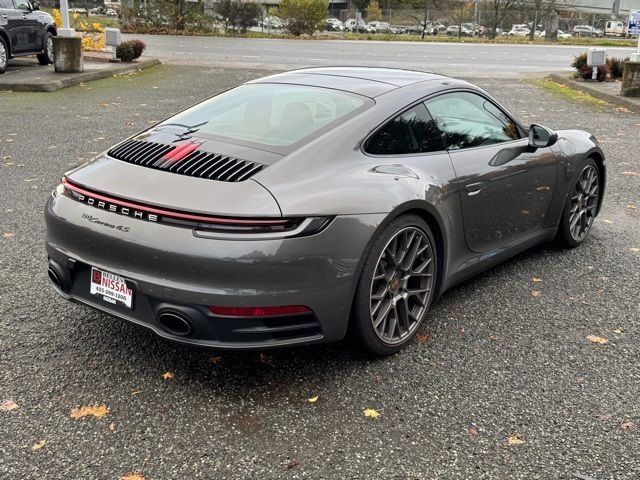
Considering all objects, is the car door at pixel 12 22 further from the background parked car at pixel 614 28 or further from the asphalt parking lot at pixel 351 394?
the background parked car at pixel 614 28

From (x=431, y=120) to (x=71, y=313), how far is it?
8.05 feet

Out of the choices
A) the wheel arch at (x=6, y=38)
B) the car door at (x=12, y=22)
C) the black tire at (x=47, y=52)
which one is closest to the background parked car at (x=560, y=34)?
the black tire at (x=47, y=52)

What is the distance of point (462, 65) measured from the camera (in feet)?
69.3

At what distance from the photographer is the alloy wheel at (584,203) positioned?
519cm

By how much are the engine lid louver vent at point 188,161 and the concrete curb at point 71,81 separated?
10729 millimetres

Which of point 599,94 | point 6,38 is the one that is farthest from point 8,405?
point 599,94

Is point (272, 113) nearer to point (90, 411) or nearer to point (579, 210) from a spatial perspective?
point (90, 411)

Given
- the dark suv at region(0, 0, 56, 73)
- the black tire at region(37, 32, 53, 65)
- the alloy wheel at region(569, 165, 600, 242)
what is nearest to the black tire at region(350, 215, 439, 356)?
the alloy wheel at region(569, 165, 600, 242)

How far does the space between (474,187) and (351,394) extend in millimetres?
1525

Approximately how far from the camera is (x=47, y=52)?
1580 centimetres

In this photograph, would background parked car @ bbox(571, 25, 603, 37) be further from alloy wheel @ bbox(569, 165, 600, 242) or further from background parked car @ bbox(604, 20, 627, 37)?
alloy wheel @ bbox(569, 165, 600, 242)

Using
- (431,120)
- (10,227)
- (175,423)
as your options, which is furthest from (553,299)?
(10,227)

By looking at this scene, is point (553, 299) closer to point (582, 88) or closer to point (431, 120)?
point (431, 120)

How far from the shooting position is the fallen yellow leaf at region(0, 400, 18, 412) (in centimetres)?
299
